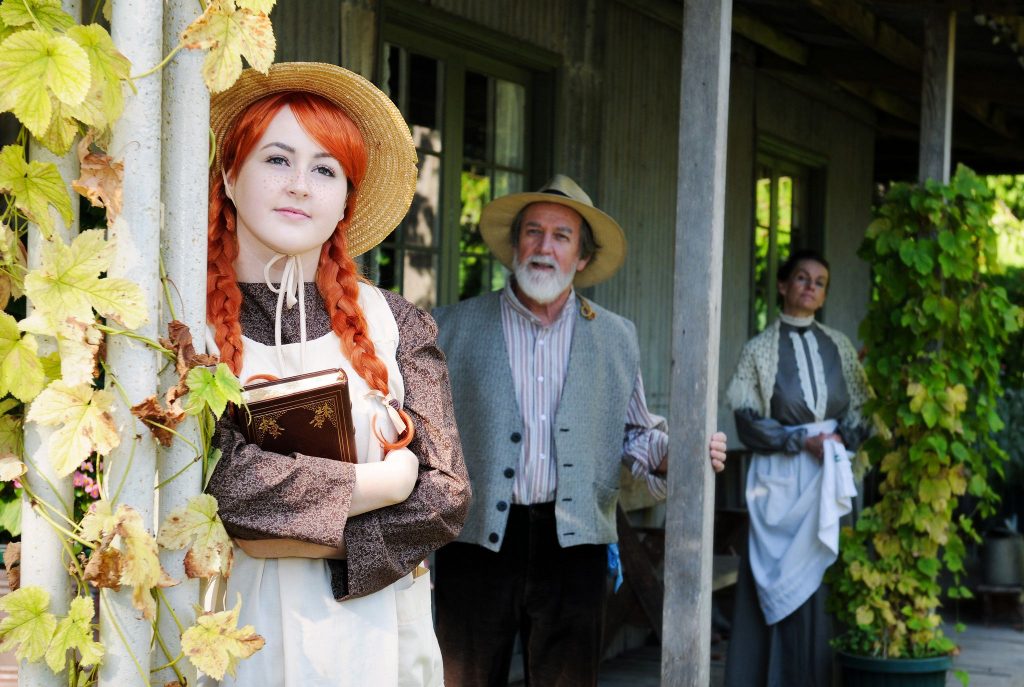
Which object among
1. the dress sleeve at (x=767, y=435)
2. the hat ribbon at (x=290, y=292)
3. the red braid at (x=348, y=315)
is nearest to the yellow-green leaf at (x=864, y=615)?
the dress sleeve at (x=767, y=435)

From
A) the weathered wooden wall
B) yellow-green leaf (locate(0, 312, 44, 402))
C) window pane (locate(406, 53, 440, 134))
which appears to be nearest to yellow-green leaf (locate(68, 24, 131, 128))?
yellow-green leaf (locate(0, 312, 44, 402))

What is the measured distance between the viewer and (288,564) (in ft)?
6.75

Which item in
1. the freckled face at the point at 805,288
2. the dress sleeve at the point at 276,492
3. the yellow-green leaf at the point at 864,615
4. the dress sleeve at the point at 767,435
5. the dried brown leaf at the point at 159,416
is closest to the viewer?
the dried brown leaf at the point at 159,416

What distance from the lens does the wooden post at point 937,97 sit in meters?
5.52

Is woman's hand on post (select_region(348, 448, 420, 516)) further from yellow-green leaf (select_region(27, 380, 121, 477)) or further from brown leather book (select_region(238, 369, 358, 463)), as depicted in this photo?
yellow-green leaf (select_region(27, 380, 121, 477))

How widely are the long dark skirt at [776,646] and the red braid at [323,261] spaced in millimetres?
3581

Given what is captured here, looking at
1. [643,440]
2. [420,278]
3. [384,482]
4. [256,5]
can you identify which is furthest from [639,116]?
[256,5]

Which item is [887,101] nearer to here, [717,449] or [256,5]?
[717,449]

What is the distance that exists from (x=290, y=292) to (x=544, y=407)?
1.80 metres

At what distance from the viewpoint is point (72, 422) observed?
1.53m

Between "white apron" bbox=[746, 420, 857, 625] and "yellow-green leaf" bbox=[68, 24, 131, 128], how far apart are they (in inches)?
160

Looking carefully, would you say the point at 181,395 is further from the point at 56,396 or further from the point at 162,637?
the point at 162,637

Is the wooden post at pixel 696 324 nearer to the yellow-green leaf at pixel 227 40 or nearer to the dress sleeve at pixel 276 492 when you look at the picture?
the dress sleeve at pixel 276 492

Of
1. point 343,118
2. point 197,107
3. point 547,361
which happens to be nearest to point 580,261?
point 547,361
